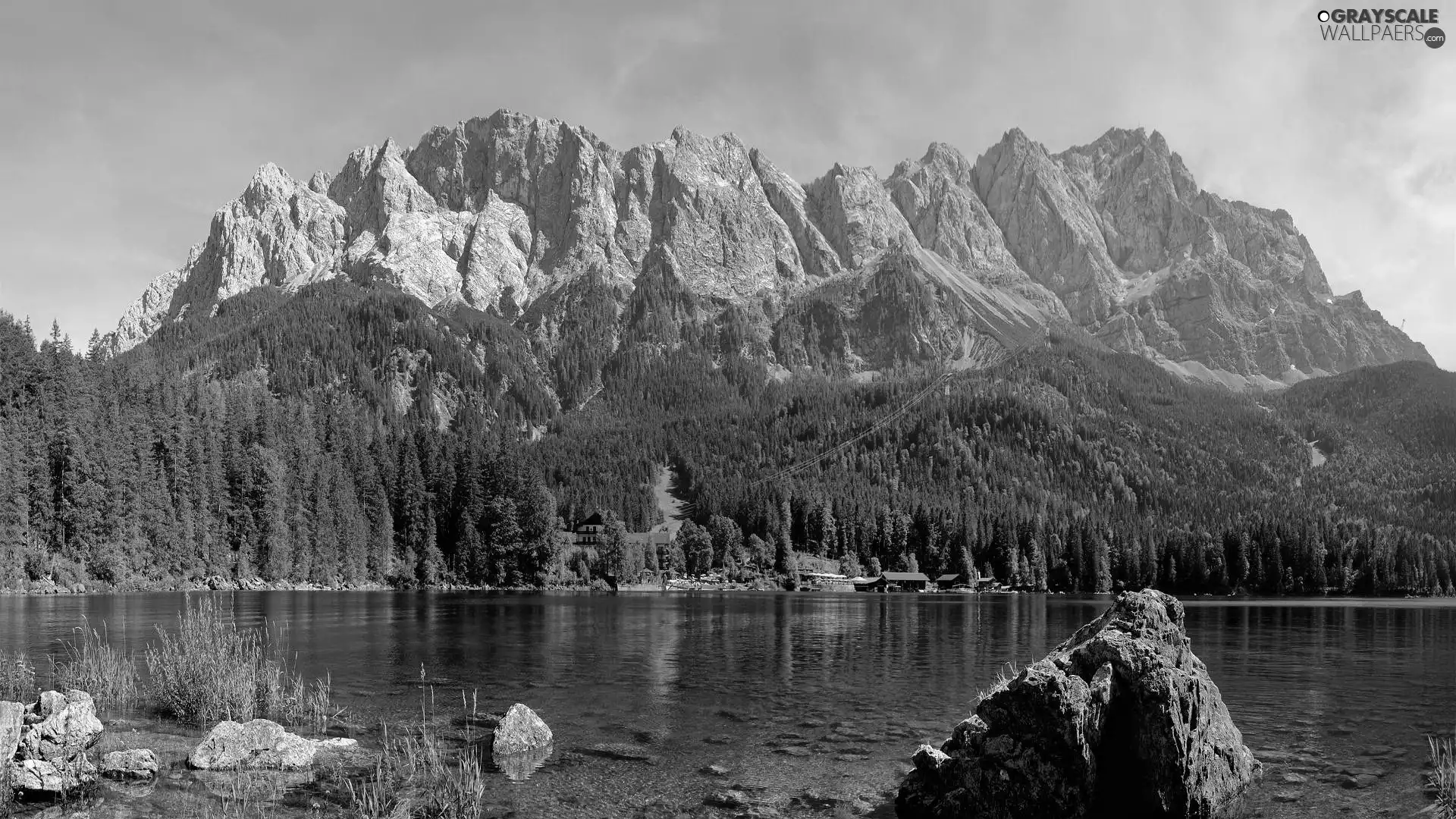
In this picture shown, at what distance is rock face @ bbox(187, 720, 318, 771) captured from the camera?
2605 cm

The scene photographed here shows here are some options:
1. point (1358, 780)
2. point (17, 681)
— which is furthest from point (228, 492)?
point (1358, 780)

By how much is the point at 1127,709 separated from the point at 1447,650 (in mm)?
59904

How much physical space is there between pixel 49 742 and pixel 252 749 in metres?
4.73

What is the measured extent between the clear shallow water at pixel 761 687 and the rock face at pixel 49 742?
5.14ft

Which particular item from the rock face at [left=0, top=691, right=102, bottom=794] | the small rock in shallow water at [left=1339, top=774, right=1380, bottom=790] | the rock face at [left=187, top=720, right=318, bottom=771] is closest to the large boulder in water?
the small rock in shallow water at [left=1339, top=774, right=1380, bottom=790]

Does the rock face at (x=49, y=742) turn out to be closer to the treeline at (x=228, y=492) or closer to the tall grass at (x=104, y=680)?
the tall grass at (x=104, y=680)

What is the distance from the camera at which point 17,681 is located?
112ft

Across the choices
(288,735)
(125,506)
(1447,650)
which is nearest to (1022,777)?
(288,735)

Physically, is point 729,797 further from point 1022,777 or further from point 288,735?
point 288,735

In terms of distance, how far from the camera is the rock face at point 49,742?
22.9 metres

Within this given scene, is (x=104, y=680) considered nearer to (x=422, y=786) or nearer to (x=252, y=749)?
(x=252, y=749)

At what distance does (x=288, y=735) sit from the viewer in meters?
27.2

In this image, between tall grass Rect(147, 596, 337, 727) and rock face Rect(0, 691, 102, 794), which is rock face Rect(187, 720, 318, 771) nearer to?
rock face Rect(0, 691, 102, 794)

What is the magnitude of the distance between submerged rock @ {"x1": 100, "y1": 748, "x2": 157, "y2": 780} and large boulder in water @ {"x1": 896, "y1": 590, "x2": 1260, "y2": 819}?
19525 millimetres
